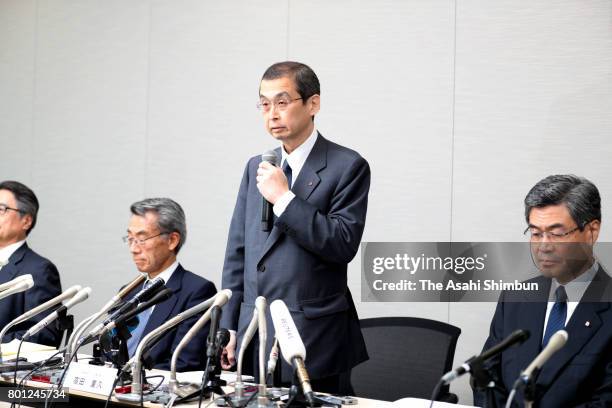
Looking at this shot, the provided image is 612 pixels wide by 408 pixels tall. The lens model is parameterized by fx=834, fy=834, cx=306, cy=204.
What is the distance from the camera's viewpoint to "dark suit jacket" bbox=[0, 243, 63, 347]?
12.2ft

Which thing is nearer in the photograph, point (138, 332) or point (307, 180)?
point (307, 180)

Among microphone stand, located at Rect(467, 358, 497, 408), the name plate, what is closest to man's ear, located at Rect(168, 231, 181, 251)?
the name plate

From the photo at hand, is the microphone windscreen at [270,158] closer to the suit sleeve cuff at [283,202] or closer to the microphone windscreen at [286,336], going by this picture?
the suit sleeve cuff at [283,202]

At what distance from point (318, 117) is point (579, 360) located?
251cm

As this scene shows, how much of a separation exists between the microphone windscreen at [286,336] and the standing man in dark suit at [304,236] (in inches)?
17.4

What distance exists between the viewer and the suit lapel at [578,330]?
2457 millimetres

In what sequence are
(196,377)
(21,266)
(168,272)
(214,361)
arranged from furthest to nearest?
(21,266) → (168,272) → (196,377) → (214,361)

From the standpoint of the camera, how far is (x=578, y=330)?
97.6 inches

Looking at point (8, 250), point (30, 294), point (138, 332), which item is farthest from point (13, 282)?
point (8, 250)

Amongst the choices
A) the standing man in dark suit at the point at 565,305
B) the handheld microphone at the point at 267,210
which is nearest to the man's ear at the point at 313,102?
the handheld microphone at the point at 267,210

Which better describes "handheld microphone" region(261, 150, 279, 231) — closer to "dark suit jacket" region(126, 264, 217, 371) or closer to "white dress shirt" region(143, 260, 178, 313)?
"dark suit jacket" region(126, 264, 217, 371)

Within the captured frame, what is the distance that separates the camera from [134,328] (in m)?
3.45

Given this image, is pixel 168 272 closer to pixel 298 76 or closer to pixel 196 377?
pixel 196 377

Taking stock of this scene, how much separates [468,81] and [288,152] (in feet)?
5.72
